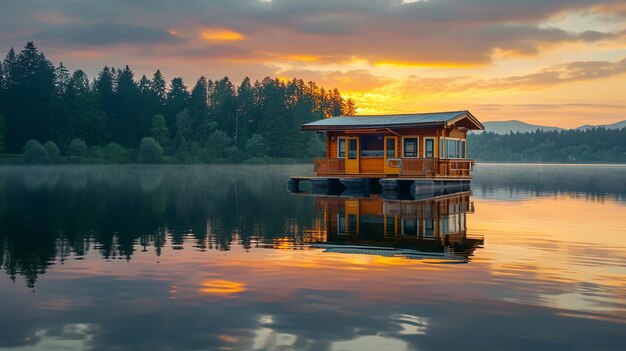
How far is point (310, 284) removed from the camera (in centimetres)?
1140

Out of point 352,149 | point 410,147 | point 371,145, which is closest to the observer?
point 410,147

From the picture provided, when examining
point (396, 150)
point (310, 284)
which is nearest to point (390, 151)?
point (396, 150)

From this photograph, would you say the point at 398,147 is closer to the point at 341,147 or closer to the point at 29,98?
the point at 341,147

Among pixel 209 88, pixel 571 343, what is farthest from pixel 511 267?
pixel 209 88

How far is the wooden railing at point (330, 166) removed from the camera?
46.1 m

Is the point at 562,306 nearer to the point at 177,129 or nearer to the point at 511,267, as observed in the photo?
the point at 511,267

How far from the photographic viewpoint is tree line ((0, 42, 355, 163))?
4557 inches

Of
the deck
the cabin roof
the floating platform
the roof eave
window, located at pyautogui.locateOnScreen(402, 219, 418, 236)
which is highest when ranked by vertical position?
the cabin roof

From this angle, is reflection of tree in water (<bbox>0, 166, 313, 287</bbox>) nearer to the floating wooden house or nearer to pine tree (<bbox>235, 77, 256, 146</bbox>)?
the floating wooden house

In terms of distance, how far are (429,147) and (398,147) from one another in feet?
7.14

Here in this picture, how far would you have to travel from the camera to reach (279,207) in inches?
1172

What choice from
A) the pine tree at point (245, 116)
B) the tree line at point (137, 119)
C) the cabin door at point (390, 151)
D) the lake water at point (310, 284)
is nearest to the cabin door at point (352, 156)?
the cabin door at point (390, 151)

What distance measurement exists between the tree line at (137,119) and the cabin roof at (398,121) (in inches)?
2909

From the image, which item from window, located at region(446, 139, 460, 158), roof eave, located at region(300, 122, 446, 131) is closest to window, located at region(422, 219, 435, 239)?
roof eave, located at region(300, 122, 446, 131)
